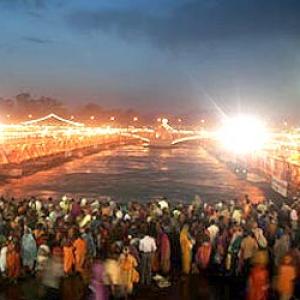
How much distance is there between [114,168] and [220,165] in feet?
47.7

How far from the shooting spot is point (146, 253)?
13.9 metres

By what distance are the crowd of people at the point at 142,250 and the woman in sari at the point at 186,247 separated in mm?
15

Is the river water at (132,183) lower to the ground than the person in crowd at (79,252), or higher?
lower

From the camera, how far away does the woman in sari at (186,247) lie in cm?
1477

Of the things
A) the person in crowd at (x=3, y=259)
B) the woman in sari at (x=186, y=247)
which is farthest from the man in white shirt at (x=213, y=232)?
the person in crowd at (x=3, y=259)

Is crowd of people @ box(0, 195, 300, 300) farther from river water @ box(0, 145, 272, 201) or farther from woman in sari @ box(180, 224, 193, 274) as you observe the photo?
river water @ box(0, 145, 272, 201)

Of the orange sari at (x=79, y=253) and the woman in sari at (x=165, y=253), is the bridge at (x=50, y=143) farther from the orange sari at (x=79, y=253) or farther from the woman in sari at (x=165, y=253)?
the orange sari at (x=79, y=253)

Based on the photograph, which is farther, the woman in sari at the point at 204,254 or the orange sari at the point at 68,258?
the woman in sari at the point at 204,254

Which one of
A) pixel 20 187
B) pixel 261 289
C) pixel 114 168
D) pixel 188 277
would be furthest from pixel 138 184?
pixel 261 289

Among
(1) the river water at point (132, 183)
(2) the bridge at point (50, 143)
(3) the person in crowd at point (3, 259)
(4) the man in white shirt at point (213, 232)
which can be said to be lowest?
(1) the river water at point (132, 183)

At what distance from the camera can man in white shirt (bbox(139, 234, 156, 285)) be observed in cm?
1377

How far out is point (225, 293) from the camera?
45.5 feet

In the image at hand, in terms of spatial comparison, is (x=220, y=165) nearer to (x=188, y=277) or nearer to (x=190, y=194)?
(x=190, y=194)

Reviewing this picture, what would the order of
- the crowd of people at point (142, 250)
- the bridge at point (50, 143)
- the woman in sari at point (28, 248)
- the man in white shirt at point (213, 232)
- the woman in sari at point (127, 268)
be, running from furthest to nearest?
the bridge at point (50, 143) < the man in white shirt at point (213, 232) < the woman in sari at point (28, 248) < the woman in sari at point (127, 268) < the crowd of people at point (142, 250)
